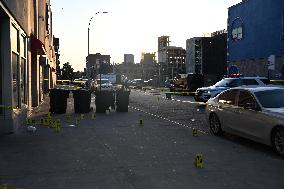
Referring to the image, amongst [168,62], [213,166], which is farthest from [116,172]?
[168,62]

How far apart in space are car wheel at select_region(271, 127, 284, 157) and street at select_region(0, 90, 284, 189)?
198 mm

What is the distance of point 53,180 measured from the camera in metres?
6.95

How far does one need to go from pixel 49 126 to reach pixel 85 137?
3.08 m

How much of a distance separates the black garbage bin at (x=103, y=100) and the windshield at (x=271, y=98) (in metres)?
11.1

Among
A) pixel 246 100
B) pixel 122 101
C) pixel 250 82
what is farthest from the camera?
pixel 250 82

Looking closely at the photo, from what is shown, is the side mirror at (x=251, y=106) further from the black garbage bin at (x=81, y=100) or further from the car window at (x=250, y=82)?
the car window at (x=250, y=82)

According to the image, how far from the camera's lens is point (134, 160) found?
8508mm

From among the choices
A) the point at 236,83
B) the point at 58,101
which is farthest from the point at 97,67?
the point at 58,101

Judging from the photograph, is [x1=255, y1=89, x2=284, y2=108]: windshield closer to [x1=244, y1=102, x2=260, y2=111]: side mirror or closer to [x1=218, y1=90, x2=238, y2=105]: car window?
[x1=244, y1=102, x2=260, y2=111]: side mirror

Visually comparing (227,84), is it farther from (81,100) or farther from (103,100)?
(81,100)

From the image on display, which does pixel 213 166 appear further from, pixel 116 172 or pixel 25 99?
pixel 25 99

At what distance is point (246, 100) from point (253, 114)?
0.73m

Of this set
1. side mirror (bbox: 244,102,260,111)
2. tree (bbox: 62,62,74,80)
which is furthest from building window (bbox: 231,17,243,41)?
tree (bbox: 62,62,74,80)

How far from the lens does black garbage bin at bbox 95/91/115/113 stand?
66.2 feet
